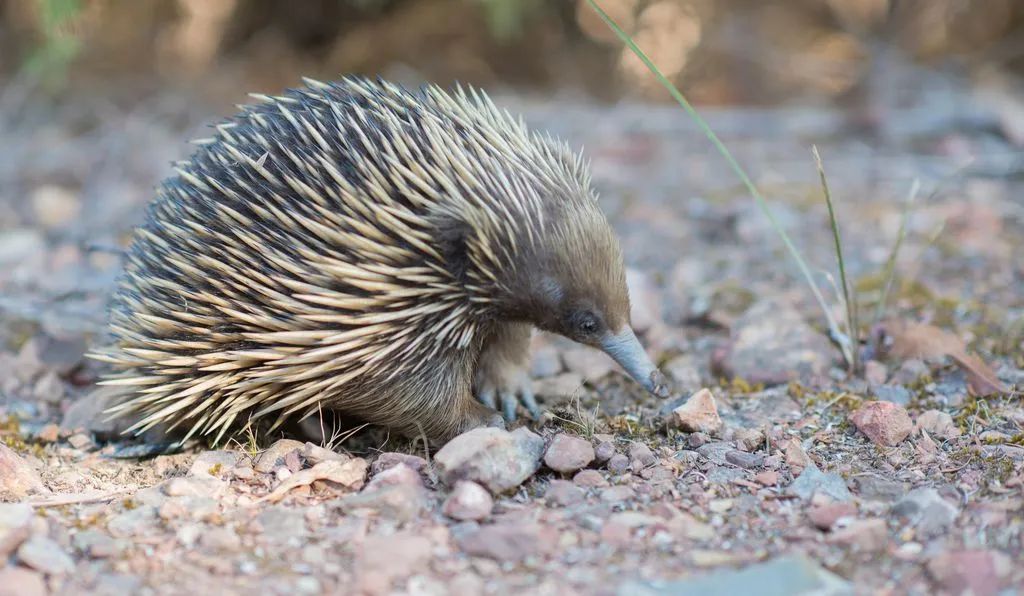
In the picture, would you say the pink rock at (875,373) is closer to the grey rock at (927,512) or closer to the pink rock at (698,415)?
the pink rock at (698,415)

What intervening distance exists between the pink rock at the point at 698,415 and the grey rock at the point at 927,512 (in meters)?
0.70

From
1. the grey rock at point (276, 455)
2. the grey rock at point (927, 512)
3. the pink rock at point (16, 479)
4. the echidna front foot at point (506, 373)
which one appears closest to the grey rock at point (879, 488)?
the grey rock at point (927, 512)

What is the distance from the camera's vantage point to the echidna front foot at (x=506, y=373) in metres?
3.51

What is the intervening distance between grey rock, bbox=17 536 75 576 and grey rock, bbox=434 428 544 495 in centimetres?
95

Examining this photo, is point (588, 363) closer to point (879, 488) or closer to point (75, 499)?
point (879, 488)

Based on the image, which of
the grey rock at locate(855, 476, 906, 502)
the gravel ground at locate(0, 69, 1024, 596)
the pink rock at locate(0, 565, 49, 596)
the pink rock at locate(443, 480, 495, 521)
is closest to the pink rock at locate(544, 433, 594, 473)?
the gravel ground at locate(0, 69, 1024, 596)

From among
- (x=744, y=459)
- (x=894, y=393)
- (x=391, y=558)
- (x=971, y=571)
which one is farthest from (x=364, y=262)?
(x=894, y=393)

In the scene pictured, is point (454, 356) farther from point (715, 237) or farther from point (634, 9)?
point (634, 9)

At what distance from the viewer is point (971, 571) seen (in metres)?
2.20

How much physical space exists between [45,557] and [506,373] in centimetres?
165

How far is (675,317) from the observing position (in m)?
4.39

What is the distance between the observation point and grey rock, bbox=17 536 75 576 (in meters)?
2.33

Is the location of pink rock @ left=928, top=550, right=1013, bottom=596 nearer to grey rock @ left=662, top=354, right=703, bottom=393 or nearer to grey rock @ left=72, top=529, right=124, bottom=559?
grey rock @ left=662, top=354, right=703, bottom=393

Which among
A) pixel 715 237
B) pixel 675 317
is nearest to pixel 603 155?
pixel 715 237
